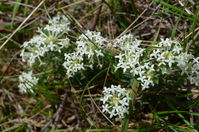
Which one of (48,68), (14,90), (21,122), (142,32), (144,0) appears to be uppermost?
(144,0)

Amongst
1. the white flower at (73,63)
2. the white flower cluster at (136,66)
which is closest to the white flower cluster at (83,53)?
the white flower at (73,63)

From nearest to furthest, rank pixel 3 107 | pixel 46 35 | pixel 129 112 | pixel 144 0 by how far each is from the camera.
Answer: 1. pixel 129 112
2. pixel 46 35
3. pixel 144 0
4. pixel 3 107

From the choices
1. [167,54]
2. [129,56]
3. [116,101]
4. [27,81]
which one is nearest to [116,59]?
[129,56]

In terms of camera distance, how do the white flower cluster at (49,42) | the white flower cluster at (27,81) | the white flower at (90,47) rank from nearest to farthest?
the white flower at (90,47), the white flower cluster at (49,42), the white flower cluster at (27,81)

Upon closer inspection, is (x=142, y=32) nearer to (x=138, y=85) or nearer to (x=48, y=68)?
(x=138, y=85)

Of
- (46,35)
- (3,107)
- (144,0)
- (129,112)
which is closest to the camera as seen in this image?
(129,112)

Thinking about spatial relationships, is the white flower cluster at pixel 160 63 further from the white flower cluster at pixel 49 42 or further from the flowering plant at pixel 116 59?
the white flower cluster at pixel 49 42

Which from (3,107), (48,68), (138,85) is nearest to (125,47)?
(138,85)

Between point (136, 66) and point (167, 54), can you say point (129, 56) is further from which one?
point (167, 54)
